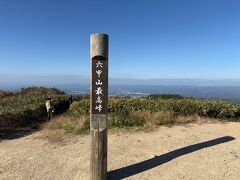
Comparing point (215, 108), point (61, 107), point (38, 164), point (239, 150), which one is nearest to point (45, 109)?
point (61, 107)

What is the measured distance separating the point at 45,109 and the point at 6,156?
274 inches

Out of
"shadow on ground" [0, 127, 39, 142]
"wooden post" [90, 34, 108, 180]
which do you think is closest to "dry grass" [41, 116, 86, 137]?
"shadow on ground" [0, 127, 39, 142]

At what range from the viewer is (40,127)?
1014 cm

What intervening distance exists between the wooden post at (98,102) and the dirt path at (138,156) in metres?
0.50

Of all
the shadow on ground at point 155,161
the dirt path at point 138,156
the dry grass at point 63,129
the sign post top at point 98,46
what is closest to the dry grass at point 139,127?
the dry grass at point 63,129

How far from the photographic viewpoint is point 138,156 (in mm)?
5973

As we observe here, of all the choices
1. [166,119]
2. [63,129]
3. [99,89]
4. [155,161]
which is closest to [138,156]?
[155,161]

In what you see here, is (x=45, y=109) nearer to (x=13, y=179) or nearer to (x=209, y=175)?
(x=13, y=179)

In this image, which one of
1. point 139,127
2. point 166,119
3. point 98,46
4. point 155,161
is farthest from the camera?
point 166,119

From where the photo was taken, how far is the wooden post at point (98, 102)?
4.51 meters

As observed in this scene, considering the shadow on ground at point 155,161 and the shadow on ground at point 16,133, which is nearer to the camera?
the shadow on ground at point 155,161

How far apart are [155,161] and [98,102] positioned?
86.0 inches

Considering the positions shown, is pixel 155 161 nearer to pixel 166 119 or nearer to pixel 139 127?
pixel 139 127

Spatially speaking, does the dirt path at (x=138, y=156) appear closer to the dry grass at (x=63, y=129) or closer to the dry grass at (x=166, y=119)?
the dry grass at (x=63, y=129)
